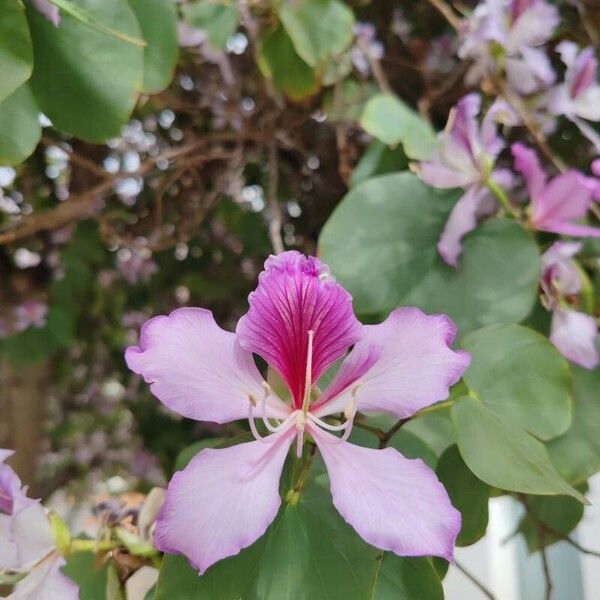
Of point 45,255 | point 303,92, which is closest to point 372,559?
point 303,92

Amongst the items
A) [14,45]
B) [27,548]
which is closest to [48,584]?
[27,548]

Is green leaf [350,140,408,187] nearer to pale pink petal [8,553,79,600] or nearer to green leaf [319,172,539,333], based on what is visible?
green leaf [319,172,539,333]

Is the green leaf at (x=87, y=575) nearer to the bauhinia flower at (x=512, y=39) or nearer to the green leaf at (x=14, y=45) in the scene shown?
the green leaf at (x=14, y=45)

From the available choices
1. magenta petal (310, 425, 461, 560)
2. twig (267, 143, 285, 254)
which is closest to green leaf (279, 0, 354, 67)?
twig (267, 143, 285, 254)

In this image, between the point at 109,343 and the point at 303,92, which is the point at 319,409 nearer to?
the point at 303,92

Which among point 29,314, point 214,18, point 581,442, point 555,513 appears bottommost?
point 29,314

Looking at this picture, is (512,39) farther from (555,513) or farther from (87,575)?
(87,575)
